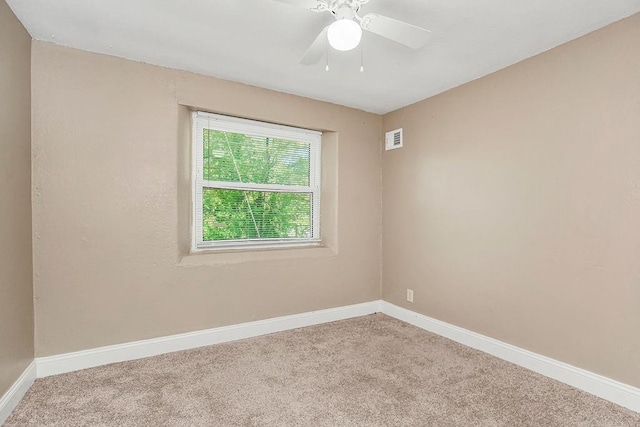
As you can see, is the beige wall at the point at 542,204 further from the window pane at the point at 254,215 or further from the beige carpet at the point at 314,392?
the window pane at the point at 254,215

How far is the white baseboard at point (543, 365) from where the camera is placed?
1800 mm

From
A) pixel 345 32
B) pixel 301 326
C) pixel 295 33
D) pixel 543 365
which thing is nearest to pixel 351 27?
pixel 345 32

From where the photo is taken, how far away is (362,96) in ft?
9.96

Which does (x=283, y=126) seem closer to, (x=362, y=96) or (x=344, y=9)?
(x=362, y=96)

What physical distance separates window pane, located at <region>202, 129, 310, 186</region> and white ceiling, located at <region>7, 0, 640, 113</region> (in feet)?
1.81

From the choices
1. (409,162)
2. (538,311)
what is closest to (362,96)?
(409,162)

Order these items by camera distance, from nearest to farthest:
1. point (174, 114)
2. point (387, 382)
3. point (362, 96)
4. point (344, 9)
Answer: point (344, 9)
point (387, 382)
point (174, 114)
point (362, 96)

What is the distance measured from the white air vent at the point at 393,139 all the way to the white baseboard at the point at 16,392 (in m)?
3.37

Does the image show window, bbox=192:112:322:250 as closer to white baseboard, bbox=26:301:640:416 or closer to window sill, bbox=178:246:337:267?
window sill, bbox=178:246:337:267

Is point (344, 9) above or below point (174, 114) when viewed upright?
above

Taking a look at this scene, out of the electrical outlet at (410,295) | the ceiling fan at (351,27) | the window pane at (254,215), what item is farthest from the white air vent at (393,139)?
the ceiling fan at (351,27)

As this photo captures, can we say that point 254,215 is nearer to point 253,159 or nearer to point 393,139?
point 253,159

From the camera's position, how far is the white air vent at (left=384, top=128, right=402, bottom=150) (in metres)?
3.34

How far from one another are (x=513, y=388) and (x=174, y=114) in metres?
3.01
